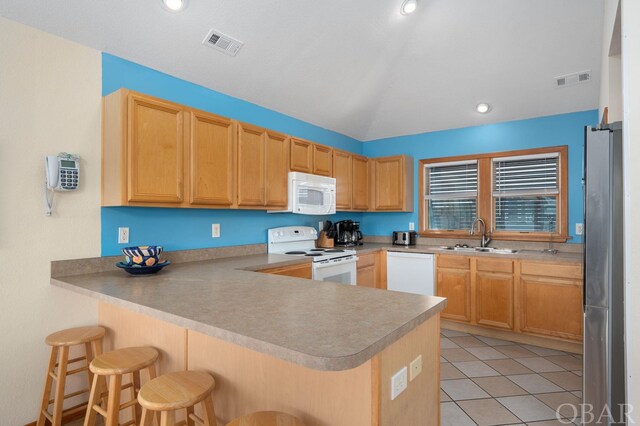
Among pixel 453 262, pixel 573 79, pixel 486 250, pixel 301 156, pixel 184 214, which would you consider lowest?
pixel 453 262

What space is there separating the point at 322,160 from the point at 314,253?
1.11m

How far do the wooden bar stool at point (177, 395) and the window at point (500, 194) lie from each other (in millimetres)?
3741

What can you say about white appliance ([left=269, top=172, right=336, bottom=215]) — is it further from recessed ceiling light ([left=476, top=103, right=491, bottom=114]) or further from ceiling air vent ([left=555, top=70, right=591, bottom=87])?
ceiling air vent ([left=555, top=70, right=591, bottom=87])

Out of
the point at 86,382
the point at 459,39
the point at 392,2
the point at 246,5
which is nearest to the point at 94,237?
the point at 86,382

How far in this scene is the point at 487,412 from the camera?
90.1 inches

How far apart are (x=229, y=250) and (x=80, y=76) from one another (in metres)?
1.76

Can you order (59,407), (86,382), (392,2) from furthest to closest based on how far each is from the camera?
(392,2) → (86,382) → (59,407)

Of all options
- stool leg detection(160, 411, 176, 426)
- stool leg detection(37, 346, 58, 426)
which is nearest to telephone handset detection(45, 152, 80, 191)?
stool leg detection(37, 346, 58, 426)

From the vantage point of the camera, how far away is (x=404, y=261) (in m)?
4.19

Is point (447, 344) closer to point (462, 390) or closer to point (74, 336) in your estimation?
point (462, 390)

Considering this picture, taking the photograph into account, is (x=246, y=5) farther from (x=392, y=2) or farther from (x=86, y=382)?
(x=86, y=382)

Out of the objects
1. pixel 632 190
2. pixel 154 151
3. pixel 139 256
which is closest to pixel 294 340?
pixel 632 190

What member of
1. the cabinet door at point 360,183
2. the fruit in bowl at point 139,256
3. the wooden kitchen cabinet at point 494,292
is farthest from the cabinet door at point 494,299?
the fruit in bowl at point 139,256

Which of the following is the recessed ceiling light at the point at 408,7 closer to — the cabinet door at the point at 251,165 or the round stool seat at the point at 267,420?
the cabinet door at the point at 251,165
